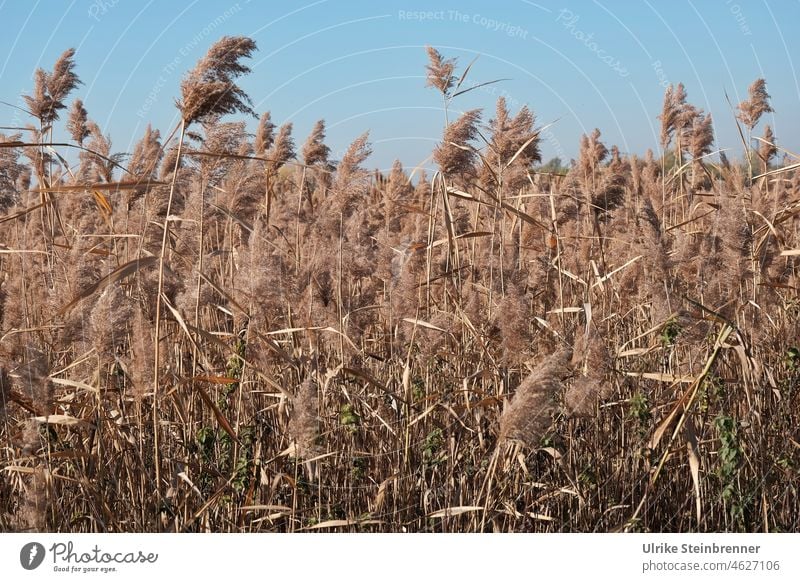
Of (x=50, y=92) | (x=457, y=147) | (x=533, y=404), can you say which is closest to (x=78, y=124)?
(x=50, y=92)

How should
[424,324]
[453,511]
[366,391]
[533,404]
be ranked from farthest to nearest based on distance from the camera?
[366,391], [424,324], [453,511], [533,404]

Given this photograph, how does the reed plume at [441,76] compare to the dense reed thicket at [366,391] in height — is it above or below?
above

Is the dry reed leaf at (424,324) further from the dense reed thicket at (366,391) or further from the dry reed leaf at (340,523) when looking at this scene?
the dry reed leaf at (340,523)

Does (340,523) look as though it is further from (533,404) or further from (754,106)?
(754,106)

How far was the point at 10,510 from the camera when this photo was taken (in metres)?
3.40

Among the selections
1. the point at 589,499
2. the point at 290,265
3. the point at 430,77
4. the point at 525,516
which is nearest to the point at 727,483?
the point at 589,499

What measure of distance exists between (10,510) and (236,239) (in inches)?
135

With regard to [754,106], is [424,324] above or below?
below

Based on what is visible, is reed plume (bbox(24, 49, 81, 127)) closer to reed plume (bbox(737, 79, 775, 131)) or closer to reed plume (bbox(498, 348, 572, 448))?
reed plume (bbox(498, 348, 572, 448))
